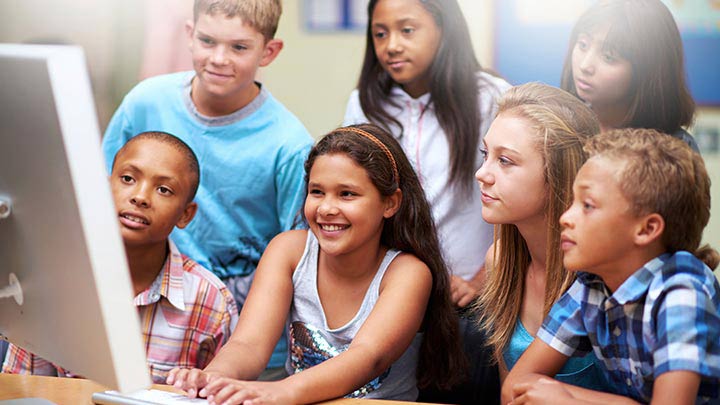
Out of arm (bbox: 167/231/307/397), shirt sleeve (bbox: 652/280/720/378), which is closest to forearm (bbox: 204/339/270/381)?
arm (bbox: 167/231/307/397)

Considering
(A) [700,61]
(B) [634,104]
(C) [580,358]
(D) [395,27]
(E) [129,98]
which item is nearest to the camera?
(C) [580,358]

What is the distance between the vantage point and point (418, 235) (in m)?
1.63

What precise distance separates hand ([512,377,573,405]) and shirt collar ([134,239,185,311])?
28.6 inches

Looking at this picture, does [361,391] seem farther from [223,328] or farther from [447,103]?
[447,103]

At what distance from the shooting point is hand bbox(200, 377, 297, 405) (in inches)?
45.4

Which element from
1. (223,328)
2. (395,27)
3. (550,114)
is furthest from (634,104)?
(223,328)

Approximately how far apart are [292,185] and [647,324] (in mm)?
964

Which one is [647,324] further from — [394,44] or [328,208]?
[394,44]

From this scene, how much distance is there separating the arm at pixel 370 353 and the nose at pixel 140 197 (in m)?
0.49

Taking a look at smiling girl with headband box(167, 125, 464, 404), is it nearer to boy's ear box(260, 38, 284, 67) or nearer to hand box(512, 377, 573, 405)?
hand box(512, 377, 573, 405)

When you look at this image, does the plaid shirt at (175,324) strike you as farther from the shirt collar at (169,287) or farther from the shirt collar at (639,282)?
the shirt collar at (639,282)

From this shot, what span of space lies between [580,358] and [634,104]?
0.52 metres

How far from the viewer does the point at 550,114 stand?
144 cm

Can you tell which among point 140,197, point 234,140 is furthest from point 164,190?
point 234,140
